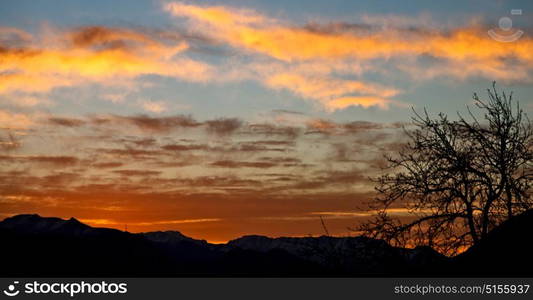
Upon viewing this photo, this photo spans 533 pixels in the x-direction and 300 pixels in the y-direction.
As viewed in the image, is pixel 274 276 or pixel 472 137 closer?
pixel 274 276

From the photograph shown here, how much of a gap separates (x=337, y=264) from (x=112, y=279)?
321 inches

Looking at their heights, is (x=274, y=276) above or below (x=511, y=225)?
below

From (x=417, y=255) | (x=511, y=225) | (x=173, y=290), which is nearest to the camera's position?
(x=173, y=290)

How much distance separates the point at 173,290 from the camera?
17797 mm

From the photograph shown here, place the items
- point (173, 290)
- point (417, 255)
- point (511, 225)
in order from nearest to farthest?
point (173, 290), point (511, 225), point (417, 255)

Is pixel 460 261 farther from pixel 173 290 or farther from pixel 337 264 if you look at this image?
pixel 173 290

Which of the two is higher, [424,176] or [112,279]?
[424,176]

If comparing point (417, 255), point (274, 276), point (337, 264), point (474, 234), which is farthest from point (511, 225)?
point (274, 276)

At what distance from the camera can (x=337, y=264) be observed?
2231 cm

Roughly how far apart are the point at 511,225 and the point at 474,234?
7.02ft

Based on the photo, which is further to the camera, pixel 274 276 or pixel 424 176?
pixel 424 176

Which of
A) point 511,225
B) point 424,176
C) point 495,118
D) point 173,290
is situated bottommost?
point 173,290

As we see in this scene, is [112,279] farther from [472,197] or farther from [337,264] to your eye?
[472,197]

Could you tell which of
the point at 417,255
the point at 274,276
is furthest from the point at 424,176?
the point at 274,276
